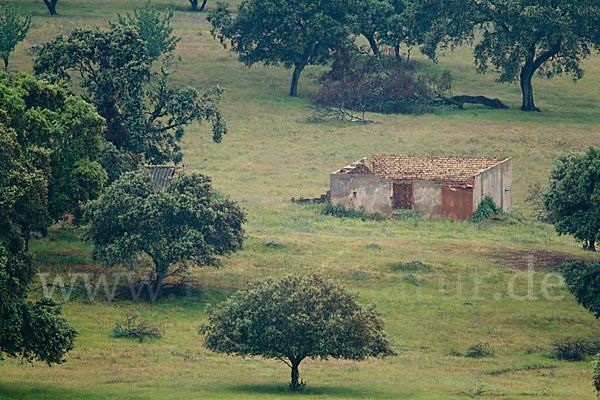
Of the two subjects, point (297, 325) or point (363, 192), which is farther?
point (363, 192)

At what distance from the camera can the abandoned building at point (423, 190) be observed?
210 ft

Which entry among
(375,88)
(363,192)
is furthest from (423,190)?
(375,88)

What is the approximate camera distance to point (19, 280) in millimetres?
32875

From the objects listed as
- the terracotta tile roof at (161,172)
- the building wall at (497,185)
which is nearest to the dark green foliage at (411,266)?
the building wall at (497,185)

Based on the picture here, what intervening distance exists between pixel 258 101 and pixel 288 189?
27370 millimetres

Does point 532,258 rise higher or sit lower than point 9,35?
lower

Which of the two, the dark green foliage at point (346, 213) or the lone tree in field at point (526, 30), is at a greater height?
the lone tree in field at point (526, 30)

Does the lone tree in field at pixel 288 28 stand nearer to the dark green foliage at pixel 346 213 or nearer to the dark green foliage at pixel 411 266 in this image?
the dark green foliage at pixel 346 213

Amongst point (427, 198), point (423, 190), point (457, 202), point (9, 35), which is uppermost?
point (9, 35)

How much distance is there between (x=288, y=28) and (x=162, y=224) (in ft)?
160

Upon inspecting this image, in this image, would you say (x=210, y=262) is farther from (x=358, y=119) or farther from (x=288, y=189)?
(x=358, y=119)

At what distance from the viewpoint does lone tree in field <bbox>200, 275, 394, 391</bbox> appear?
117ft

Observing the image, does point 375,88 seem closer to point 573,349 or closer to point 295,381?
point 573,349

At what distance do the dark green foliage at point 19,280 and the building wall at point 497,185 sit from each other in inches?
1393
